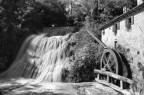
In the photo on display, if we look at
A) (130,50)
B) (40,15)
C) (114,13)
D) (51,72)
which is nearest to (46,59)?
(51,72)

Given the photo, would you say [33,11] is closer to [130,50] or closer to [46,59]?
[46,59]

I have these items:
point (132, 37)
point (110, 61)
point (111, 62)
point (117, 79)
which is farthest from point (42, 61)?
point (132, 37)

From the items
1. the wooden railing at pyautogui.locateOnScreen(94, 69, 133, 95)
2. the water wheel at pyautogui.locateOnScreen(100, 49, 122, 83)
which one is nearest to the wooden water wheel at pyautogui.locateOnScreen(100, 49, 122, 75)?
the water wheel at pyautogui.locateOnScreen(100, 49, 122, 83)

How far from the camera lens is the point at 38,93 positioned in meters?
9.18

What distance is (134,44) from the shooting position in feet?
28.7

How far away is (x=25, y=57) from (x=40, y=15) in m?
10.2

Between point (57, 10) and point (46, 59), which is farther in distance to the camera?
point (57, 10)

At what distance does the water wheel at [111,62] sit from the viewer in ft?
32.1

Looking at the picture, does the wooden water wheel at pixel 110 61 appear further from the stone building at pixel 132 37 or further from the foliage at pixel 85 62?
the foliage at pixel 85 62

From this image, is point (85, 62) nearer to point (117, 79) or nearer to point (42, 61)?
point (117, 79)

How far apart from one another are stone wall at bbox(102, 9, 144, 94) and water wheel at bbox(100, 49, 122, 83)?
0.61m

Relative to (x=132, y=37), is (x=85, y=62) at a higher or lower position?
lower

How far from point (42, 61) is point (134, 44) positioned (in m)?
8.91

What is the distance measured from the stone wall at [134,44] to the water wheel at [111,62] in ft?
2.00
